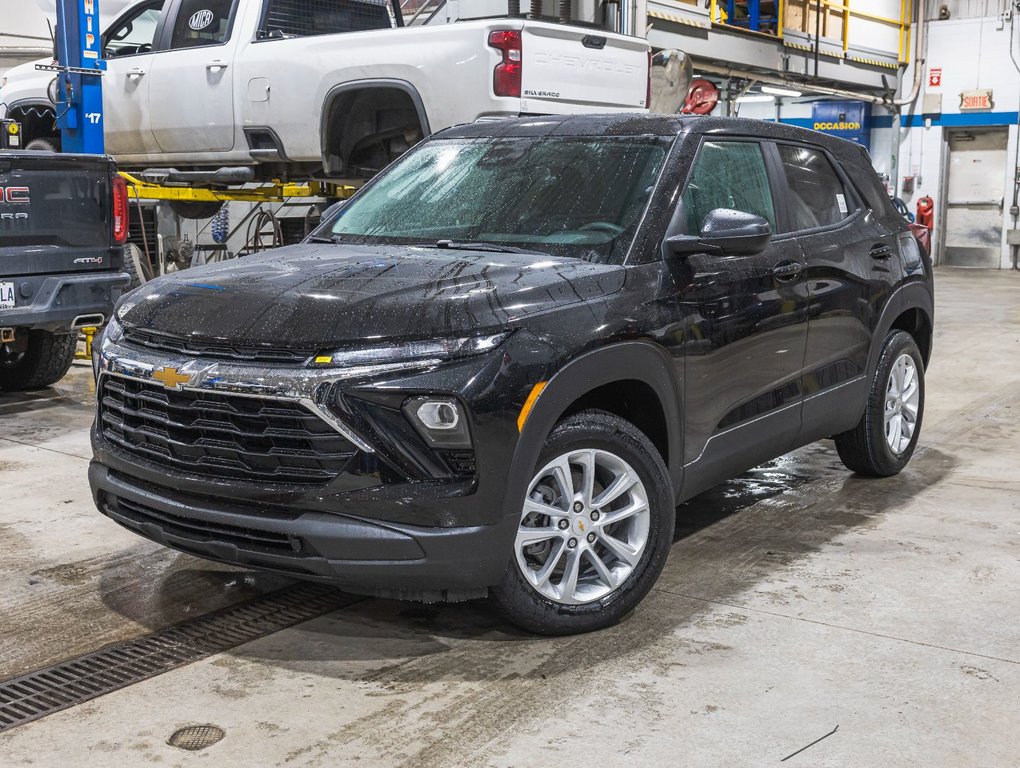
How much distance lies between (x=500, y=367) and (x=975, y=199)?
20624 millimetres

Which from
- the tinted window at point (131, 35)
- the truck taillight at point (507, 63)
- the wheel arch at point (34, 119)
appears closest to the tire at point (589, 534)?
the truck taillight at point (507, 63)

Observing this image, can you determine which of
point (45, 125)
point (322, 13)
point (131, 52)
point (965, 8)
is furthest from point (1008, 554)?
point (965, 8)

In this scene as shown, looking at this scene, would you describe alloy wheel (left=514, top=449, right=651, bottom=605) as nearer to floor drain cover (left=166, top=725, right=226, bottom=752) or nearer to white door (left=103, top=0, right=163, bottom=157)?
floor drain cover (left=166, top=725, right=226, bottom=752)

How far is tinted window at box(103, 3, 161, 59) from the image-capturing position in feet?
33.8

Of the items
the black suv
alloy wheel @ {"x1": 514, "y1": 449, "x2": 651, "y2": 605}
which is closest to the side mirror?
the black suv

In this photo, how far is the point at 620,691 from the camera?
129 inches

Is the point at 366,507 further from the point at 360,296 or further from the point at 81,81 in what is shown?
the point at 81,81

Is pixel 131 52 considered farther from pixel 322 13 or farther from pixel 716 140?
pixel 716 140

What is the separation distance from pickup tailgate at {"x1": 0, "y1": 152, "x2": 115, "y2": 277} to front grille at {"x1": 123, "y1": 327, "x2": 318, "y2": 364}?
3545 mm

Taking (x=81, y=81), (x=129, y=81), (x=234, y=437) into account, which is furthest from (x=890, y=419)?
(x=129, y=81)

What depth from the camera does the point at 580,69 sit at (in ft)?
26.9

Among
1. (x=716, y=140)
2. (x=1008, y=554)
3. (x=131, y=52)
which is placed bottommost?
(x=1008, y=554)

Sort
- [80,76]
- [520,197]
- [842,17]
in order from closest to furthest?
[520,197] → [80,76] → [842,17]

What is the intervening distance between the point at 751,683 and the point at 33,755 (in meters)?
1.88
